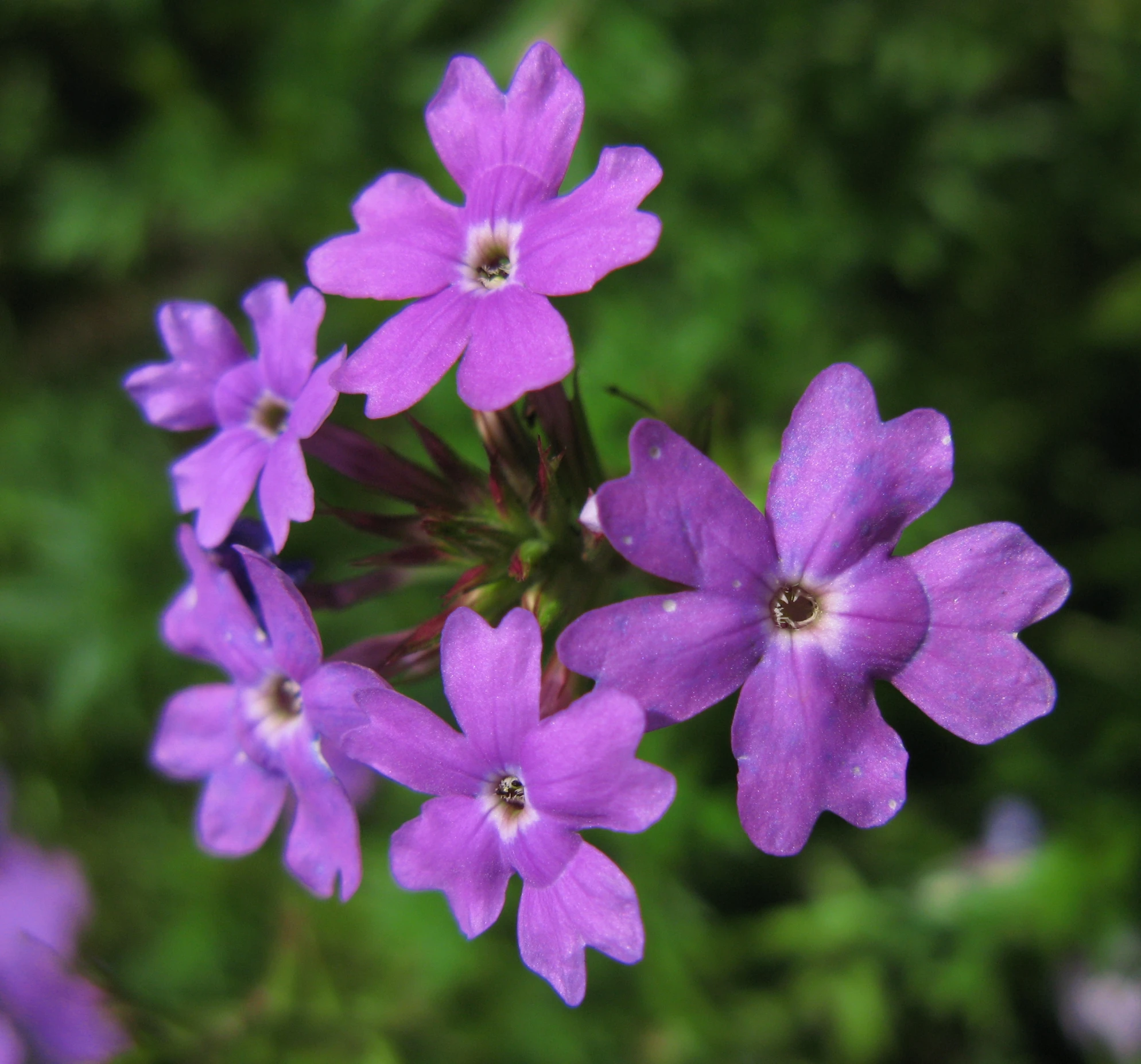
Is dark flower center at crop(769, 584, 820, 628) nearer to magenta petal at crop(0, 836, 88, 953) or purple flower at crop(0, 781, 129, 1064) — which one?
purple flower at crop(0, 781, 129, 1064)

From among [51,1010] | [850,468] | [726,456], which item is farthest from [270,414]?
[51,1010]

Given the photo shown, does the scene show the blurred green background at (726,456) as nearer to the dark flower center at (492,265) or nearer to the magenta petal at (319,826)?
the dark flower center at (492,265)

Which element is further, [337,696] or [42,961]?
[42,961]

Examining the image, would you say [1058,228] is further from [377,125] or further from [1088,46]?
[377,125]

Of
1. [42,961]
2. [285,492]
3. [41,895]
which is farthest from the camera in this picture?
[41,895]

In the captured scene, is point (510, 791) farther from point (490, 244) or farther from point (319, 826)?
point (490, 244)

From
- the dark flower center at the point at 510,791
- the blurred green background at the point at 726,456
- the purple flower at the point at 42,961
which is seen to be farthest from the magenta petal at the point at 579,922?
the purple flower at the point at 42,961

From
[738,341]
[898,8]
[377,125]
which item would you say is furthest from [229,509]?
[898,8]
